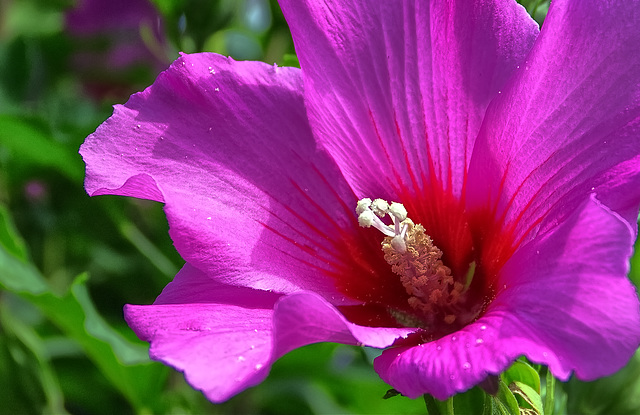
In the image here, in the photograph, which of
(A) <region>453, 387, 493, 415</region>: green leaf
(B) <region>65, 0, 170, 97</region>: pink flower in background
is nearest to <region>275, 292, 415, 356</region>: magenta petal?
(A) <region>453, 387, 493, 415</region>: green leaf

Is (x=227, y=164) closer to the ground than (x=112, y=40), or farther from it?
farther from it

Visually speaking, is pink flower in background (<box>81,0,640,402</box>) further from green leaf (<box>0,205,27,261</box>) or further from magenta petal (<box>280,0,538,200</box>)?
green leaf (<box>0,205,27,261</box>)

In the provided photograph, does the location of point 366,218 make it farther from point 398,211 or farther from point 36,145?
point 36,145

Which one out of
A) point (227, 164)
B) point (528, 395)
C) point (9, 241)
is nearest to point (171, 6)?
point (9, 241)

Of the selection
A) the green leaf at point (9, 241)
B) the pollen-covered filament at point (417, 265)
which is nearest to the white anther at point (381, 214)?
the pollen-covered filament at point (417, 265)

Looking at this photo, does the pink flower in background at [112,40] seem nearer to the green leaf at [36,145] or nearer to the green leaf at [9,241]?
the green leaf at [36,145]

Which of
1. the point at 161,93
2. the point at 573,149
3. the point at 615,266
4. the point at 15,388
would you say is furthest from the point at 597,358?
the point at 15,388

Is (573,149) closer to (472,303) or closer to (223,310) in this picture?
(472,303)
